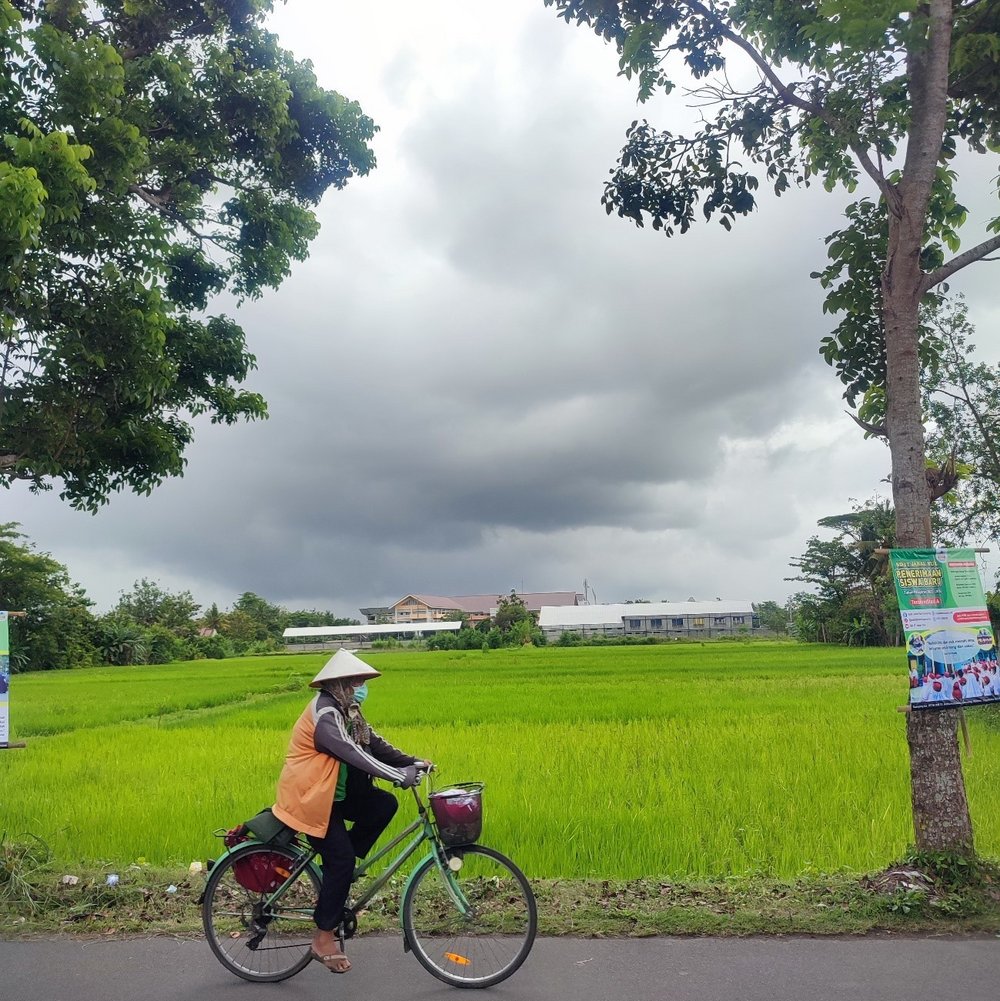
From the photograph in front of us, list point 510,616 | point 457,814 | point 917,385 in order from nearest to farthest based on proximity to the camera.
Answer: point 457,814
point 917,385
point 510,616

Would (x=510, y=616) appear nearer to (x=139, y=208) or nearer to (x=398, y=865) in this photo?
(x=139, y=208)

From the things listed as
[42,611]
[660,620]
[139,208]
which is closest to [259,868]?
[139,208]

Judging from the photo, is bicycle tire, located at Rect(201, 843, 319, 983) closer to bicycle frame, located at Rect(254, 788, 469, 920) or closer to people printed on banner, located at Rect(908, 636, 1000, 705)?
bicycle frame, located at Rect(254, 788, 469, 920)

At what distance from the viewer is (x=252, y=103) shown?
10086mm

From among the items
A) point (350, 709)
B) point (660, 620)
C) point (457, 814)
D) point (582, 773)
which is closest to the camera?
point (457, 814)

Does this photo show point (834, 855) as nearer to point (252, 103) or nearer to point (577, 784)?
point (577, 784)

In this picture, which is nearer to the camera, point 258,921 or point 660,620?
point 258,921

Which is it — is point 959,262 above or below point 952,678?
above

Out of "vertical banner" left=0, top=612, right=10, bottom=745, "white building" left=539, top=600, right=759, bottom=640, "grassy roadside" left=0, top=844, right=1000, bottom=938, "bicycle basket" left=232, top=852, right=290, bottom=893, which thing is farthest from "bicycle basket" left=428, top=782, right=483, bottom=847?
"white building" left=539, top=600, right=759, bottom=640

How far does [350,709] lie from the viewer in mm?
3924

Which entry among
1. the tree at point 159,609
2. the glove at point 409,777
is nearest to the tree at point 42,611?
the tree at point 159,609

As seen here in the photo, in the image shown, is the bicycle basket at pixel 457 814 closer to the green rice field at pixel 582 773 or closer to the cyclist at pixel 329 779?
the cyclist at pixel 329 779

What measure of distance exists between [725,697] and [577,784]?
9652 mm

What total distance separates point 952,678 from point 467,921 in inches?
119
